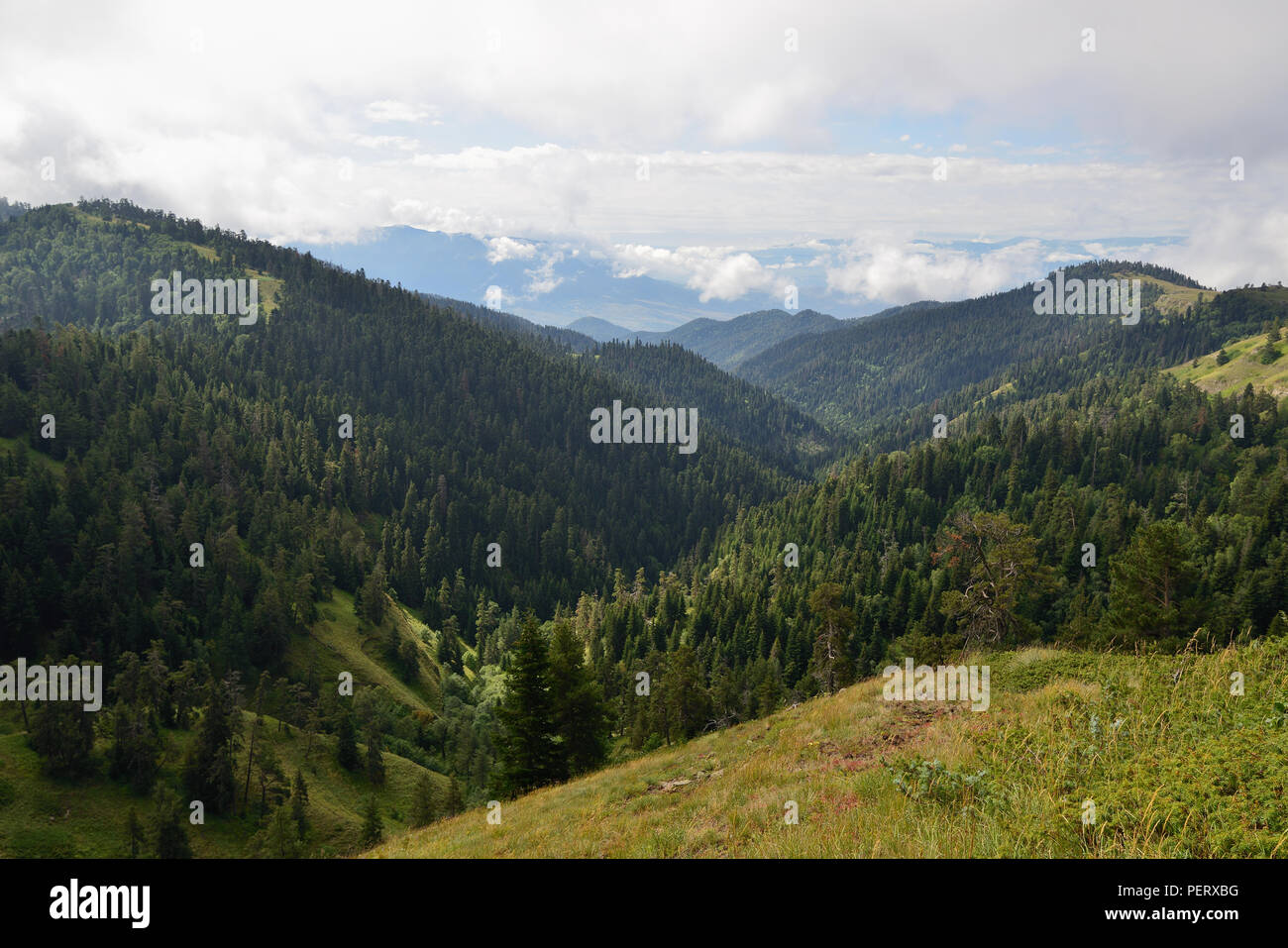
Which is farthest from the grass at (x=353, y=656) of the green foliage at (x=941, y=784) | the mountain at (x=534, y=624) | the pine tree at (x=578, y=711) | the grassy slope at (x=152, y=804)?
the green foliage at (x=941, y=784)

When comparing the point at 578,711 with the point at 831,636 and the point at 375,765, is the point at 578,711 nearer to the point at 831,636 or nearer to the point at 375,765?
the point at 831,636

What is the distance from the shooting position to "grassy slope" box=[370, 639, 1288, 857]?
939 centimetres

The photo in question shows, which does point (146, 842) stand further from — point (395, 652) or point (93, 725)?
point (395, 652)

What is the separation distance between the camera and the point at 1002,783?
12.1 meters

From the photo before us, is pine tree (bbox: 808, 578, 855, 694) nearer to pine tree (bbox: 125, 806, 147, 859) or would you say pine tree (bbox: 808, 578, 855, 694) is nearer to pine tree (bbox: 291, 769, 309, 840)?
pine tree (bbox: 291, 769, 309, 840)

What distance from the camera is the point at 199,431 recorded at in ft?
492

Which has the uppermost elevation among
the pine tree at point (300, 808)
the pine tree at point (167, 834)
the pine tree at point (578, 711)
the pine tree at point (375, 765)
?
the pine tree at point (578, 711)

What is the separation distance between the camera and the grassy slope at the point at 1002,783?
30.8 feet

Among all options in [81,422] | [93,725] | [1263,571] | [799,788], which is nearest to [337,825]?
[93,725]

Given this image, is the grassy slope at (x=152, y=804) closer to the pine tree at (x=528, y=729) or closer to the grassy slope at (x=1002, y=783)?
the pine tree at (x=528, y=729)

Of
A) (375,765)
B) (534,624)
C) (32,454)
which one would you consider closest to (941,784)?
(534,624)

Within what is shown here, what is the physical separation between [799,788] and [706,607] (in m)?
119

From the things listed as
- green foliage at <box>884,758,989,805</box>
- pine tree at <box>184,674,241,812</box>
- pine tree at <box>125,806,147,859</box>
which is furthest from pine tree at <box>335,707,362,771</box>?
green foliage at <box>884,758,989,805</box>

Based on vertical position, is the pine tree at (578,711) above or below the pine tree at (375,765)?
above
